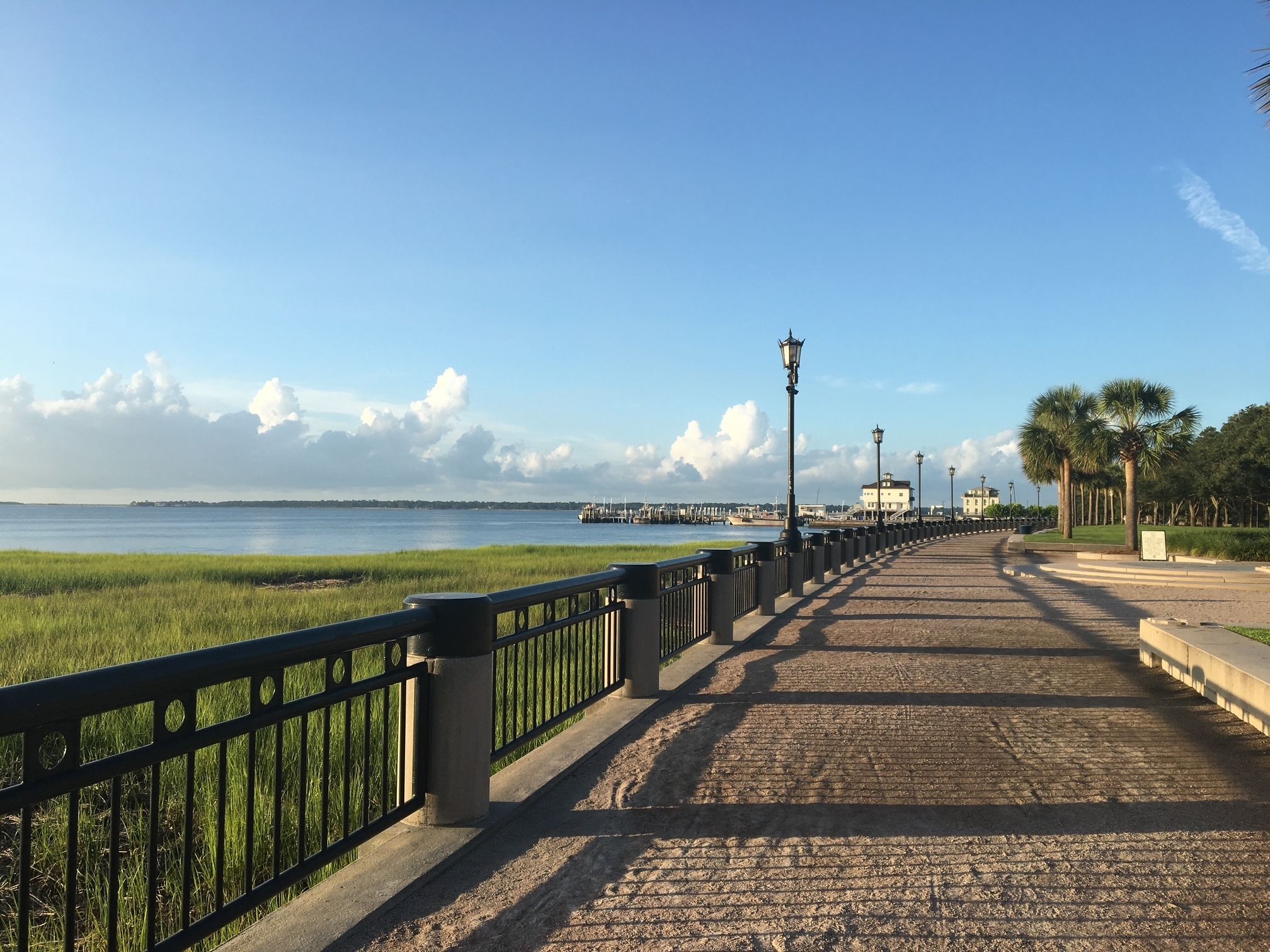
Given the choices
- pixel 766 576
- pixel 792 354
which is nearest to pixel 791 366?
pixel 792 354

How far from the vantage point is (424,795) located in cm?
449

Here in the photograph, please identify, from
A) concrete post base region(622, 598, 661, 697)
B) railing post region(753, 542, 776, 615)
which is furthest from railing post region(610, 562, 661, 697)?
railing post region(753, 542, 776, 615)

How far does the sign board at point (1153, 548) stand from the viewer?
24.3 meters

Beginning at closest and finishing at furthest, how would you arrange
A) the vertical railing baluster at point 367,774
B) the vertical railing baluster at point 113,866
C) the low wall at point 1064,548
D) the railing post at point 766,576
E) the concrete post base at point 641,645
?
the vertical railing baluster at point 113,866, the vertical railing baluster at point 367,774, the concrete post base at point 641,645, the railing post at point 766,576, the low wall at point 1064,548

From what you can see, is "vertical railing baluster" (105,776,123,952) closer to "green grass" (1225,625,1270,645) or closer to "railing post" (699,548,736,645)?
"railing post" (699,548,736,645)

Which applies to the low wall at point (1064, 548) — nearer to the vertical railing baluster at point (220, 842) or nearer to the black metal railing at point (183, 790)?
the black metal railing at point (183, 790)

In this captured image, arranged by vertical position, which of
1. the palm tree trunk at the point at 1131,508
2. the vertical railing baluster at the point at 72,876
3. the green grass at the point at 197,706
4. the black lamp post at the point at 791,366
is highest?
the black lamp post at the point at 791,366

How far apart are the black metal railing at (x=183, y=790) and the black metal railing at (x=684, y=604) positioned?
9.18ft

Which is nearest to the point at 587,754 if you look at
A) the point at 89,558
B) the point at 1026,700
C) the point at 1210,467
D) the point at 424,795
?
the point at 424,795

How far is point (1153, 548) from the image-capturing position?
24453 mm

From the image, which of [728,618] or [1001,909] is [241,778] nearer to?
[1001,909]

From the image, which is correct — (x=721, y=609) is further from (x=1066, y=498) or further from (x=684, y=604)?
(x=1066, y=498)

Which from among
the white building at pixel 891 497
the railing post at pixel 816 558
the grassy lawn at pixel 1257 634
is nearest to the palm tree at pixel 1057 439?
the railing post at pixel 816 558

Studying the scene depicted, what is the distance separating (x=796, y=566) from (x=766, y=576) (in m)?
3.57
